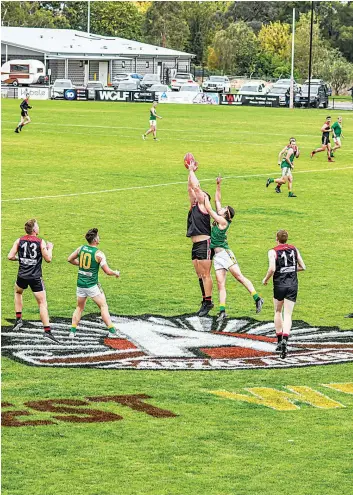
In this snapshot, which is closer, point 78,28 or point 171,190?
point 171,190

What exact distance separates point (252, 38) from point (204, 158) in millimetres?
83377

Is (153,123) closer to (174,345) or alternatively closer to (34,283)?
(174,345)

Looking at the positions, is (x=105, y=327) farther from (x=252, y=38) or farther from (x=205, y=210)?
(x=252, y=38)

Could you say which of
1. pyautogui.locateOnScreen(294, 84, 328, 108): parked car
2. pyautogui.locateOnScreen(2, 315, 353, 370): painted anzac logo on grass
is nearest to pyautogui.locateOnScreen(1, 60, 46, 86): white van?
pyautogui.locateOnScreen(294, 84, 328, 108): parked car

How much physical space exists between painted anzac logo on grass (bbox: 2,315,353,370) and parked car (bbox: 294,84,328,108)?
→ 72.5 metres

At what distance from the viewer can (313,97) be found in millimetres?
90938

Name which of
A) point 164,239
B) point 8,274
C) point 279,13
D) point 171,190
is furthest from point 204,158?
point 279,13

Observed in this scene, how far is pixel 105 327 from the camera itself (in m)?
18.5

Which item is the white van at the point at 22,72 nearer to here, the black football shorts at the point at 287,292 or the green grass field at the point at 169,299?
the green grass field at the point at 169,299

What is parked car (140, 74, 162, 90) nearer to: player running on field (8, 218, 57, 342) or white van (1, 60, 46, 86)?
white van (1, 60, 46, 86)

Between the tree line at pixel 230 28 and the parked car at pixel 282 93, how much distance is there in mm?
22712

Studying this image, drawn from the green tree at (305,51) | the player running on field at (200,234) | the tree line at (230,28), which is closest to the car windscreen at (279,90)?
the tree line at (230,28)

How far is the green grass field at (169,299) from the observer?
39.3 feet

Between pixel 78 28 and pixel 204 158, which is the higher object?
pixel 78 28
